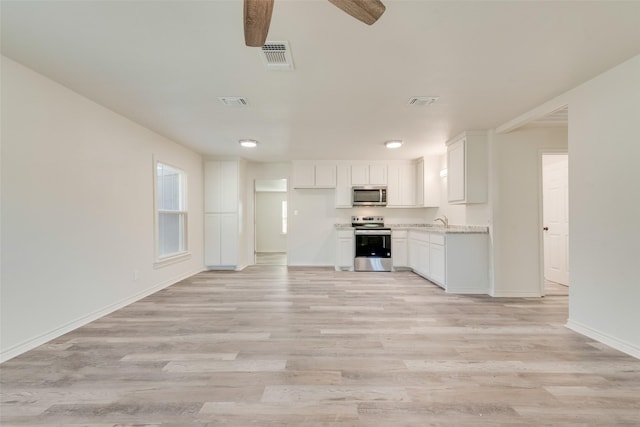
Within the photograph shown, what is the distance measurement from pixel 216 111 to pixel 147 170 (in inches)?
62.4

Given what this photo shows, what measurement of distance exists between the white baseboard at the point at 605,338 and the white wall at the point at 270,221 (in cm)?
760

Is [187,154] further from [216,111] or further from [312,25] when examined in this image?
[312,25]

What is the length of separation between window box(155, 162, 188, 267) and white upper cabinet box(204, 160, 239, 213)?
726 mm

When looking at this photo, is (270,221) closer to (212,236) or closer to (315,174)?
(212,236)

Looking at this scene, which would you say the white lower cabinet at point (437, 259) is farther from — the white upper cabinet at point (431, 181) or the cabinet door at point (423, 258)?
the white upper cabinet at point (431, 181)

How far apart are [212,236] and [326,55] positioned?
15.6 feet

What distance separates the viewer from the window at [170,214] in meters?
4.58

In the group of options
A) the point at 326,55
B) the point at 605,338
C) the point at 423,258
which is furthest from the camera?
the point at 423,258

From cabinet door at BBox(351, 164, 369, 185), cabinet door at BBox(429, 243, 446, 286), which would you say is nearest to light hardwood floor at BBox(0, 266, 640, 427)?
cabinet door at BBox(429, 243, 446, 286)

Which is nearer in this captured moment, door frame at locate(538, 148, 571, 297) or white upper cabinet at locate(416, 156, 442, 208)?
door frame at locate(538, 148, 571, 297)

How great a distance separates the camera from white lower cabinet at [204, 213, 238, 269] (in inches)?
237

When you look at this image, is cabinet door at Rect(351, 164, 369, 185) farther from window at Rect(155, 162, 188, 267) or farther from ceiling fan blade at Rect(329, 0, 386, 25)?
ceiling fan blade at Rect(329, 0, 386, 25)

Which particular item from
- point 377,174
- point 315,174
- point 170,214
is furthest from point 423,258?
point 170,214

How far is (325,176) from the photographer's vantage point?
6.23 metres
